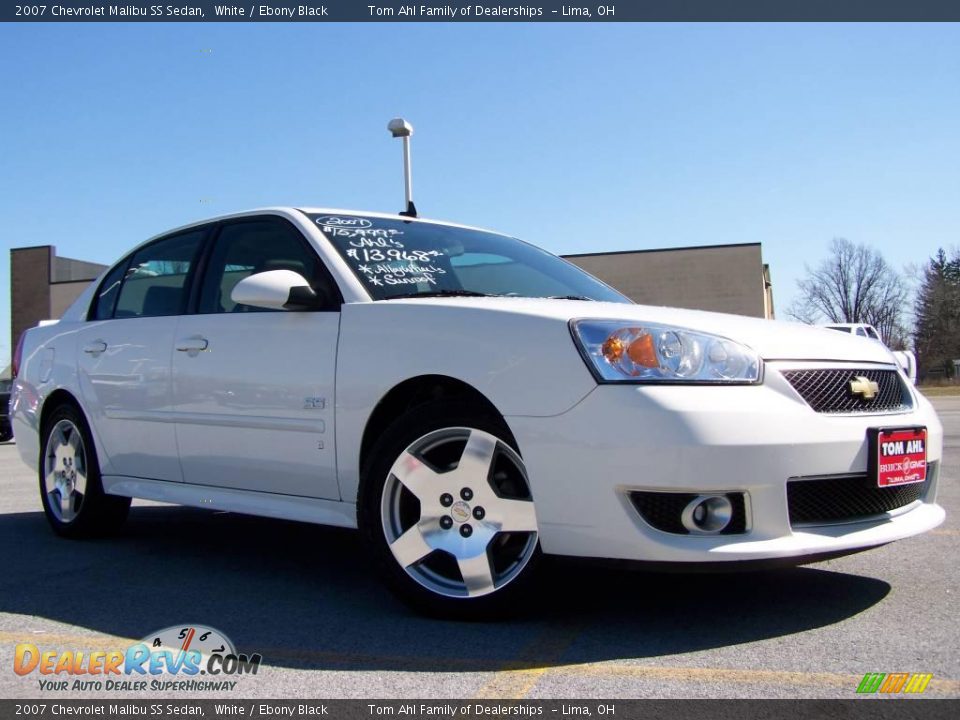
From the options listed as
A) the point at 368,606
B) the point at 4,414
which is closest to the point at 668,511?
the point at 368,606

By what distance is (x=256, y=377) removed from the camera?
13.4ft

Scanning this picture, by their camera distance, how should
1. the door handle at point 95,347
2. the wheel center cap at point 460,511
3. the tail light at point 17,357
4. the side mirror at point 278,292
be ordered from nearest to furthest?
1. the wheel center cap at point 460,511
2. the side mirror at point 278,292
3. the door handle at point 95,347
4. the tail light at point 17,357

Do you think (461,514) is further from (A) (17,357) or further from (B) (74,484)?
(A) (17,357)

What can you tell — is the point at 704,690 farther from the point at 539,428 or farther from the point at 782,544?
the point at 539,428

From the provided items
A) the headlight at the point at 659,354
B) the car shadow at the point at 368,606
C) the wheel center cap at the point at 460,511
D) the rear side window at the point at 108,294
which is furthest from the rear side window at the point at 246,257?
the headlight at the point at 659,354

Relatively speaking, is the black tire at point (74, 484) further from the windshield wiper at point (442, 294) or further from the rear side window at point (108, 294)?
the windshield wiper at point (442, 294)

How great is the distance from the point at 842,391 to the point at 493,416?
1200 mm

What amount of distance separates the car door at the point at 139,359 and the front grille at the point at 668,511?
8.07 feet

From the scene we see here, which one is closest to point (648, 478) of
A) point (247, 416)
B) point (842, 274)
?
point (247, 416)

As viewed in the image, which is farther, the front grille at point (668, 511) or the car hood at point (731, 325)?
the car hood at point (731, 325)

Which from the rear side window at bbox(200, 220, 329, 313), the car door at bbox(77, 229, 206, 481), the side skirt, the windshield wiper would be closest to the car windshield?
the windshield wiper

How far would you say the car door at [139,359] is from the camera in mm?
4688

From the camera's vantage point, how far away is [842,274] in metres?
72.4

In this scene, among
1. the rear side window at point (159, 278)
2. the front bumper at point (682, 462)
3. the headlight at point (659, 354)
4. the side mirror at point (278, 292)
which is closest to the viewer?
the front bumper at point (682, 462)
